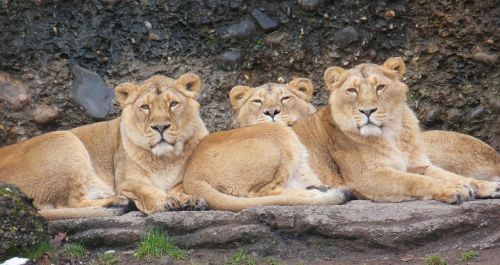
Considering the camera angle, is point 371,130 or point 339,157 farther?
point 339,157

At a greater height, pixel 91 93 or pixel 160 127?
pixel 160 127

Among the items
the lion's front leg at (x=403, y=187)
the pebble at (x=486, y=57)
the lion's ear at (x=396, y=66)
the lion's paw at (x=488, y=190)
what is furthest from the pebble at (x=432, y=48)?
the lion's paw at (x=488, y=190)

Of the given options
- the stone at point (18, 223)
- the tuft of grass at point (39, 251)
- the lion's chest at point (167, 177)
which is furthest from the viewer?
the lion's chest at point (167, 177)

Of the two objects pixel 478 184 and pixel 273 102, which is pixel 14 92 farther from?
pixel 478 184

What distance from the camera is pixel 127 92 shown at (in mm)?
10648

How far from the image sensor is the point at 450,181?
32.2 ft

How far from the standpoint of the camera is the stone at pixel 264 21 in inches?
500

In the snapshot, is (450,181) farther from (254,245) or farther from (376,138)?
(254,245)

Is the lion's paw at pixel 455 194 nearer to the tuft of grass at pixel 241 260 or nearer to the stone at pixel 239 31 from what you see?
the tuft of grass at pixel 241 260

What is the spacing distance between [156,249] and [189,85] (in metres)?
2.14

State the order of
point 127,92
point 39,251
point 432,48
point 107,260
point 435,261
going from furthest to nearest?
point 432,48
point 127,92
point 107,260
point 39,251
point 435,261

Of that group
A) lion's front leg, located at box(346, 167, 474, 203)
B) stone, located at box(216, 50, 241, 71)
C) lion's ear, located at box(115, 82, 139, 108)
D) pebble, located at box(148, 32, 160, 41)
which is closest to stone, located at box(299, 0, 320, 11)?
stone, located at box(216, 50, 241, 71)

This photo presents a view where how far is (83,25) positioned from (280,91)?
2640 mm

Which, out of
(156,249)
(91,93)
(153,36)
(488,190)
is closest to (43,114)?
(91,93)
